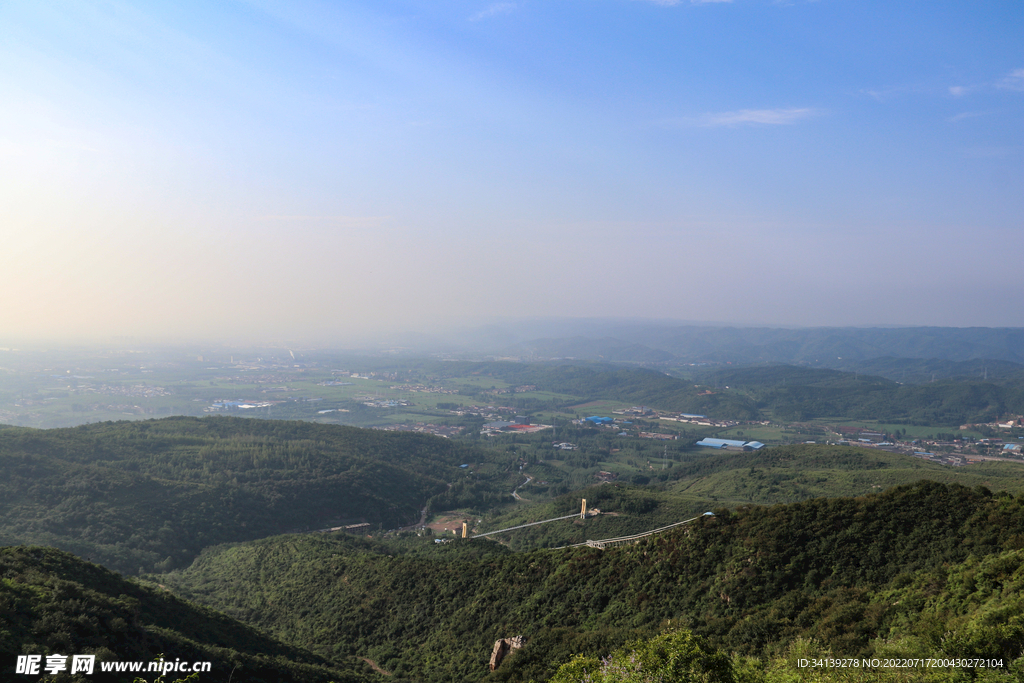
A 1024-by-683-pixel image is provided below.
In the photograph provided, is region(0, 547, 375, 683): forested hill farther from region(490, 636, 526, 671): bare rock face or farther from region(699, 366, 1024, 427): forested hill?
region(699, 366, 1024, 427): forested hill

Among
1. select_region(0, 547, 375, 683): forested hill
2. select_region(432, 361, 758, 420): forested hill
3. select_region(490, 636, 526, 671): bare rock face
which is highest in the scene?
select_region(0, 547, 375, 683): forested hill

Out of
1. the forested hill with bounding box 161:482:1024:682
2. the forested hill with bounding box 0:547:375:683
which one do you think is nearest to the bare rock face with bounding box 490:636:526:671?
the forested hill with bounding box 161:482:1024:682

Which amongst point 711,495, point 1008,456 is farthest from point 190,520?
point 1008,456

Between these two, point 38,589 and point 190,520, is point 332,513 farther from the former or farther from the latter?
point 38,589

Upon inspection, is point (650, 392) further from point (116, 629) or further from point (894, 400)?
point (116, 629)

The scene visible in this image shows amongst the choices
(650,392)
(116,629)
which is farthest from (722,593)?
(650,392)
